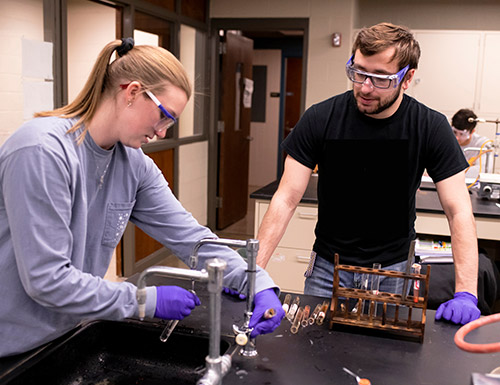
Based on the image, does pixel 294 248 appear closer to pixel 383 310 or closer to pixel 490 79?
pixel 383 310

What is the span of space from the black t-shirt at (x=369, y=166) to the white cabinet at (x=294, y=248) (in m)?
1.31

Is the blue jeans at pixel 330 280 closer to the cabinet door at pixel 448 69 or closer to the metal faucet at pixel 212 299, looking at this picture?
the metal faucet at pixel 212 299

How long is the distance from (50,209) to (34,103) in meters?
2.13

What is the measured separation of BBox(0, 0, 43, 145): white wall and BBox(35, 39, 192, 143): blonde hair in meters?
1.76

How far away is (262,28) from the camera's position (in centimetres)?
521

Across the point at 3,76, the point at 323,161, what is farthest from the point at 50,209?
the point at 3,76

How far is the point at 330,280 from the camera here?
187cm

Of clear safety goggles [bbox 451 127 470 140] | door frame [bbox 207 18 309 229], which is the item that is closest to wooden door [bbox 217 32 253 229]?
door frame [bbox 207 18 309 229]

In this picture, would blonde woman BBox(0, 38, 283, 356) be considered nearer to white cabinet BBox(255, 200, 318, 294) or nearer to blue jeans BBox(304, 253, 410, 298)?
blue jeans BBox(304, 253, 410, 298)

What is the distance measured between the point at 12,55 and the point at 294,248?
6.27 ft

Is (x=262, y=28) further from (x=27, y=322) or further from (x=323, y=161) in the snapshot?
(x=27, y=322)

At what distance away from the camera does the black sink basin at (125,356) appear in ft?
4.30

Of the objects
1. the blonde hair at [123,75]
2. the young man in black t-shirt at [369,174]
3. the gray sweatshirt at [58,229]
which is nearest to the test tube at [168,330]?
the gray sweatshirt at [58,229]

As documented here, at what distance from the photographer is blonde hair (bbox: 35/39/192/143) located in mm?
1239
